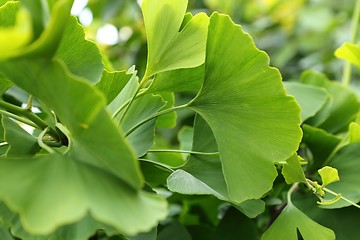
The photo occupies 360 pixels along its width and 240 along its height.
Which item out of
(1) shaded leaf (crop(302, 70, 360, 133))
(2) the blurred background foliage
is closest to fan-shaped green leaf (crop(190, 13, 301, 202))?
(1) shaded leaf (crop(302, 70, 360, 133))

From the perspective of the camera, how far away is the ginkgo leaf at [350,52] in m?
0.52

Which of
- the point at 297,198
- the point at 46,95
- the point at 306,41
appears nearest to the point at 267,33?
the point at 306,41

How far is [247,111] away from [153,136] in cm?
9

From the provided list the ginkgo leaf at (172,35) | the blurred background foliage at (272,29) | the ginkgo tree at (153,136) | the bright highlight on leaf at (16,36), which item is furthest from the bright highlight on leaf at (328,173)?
the blurred background foliage at (272,29)

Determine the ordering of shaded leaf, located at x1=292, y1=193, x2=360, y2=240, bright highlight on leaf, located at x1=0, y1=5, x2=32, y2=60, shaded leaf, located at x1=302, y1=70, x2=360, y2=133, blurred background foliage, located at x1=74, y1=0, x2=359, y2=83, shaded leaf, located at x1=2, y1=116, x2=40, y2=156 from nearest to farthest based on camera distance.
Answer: bright highlight on leaf, located at x1=0, y1=5, x2=32, y2=60, shaded leaf, located at x1=2, y1=116, x2=40, y2=156, shaded leaf, located at x1=292, y1=193, x2=360, y2=240, shaded leaf, located at x1=302, y1=70, x2=360, y2=133, blurred background foliage, located at x1=74, y1=0, x2=359, y2=83

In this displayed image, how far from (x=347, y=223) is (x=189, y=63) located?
0.70 feet

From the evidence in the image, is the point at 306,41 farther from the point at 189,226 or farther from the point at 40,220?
the point at 40,220

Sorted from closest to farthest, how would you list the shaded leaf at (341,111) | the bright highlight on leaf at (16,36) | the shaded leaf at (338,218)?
the bright highlight on leaf at (16,36)
the shaded leaf at (338,218)
the shaded leaf at (341,111)

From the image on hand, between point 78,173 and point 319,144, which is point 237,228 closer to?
point 319,144

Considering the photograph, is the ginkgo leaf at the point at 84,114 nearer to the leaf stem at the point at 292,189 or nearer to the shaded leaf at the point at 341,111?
the leaf stem at the point at 292,189

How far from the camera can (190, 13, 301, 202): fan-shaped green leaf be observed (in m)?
0.40

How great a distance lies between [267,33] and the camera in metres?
1.37

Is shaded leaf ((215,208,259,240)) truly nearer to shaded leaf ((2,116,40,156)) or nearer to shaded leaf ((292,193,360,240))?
shaded leaf ((292,193,360,240))

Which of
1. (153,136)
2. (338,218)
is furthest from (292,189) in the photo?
(153,136)
